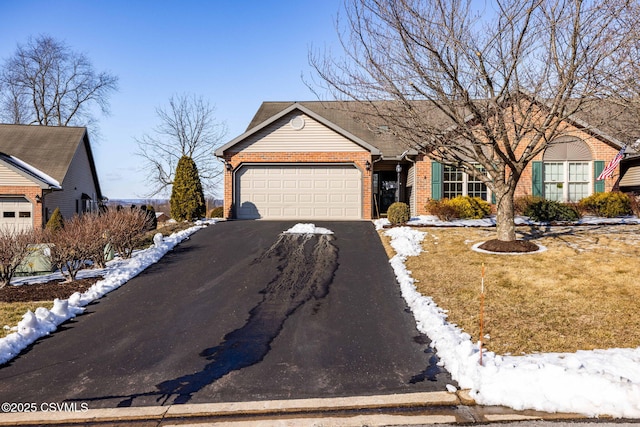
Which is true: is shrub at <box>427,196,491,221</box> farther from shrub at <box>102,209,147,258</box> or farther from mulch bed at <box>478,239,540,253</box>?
shrub at <box>102,209,147,258</box>

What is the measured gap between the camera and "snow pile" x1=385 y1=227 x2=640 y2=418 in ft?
12.9

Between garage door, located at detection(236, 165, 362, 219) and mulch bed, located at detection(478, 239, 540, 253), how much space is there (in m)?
7.85

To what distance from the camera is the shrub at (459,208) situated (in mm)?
15328

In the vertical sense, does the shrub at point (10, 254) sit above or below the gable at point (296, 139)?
below

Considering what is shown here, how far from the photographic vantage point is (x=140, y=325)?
258 inches

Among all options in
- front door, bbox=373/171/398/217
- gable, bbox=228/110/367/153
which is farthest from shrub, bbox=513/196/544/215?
front door, bbox=373/171/398/217

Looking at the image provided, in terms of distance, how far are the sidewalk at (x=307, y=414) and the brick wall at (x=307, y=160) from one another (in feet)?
44.3

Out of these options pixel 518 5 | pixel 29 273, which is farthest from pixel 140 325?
pixel 518 5

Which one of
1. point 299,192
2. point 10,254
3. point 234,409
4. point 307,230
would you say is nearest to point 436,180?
point 299,192

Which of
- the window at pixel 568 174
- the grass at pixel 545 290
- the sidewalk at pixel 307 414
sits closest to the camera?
the sidewalk at pixel 307 414

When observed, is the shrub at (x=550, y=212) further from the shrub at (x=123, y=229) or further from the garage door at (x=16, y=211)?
the garage door at (x=16, y=211)

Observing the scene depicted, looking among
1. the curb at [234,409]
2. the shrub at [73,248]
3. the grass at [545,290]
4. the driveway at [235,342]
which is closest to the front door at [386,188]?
the grass at [545,290]

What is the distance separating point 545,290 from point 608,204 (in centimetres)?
1099

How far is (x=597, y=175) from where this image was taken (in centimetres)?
1669
